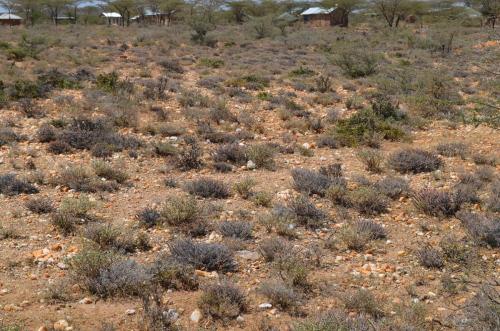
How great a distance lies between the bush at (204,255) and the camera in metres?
4.82

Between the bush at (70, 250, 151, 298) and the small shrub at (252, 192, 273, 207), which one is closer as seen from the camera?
the bush at (70, 250, 151, 298)

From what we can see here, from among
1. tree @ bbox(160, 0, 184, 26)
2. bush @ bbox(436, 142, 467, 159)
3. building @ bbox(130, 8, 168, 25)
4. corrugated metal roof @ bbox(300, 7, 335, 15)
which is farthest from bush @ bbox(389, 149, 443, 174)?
corrugated metal roof @ bbox(300, 7, 335, 15)

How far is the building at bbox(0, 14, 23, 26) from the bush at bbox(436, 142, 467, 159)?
2204 inches

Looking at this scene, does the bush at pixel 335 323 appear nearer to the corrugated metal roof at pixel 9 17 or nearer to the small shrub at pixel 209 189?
the small shrub at pixel 209 189

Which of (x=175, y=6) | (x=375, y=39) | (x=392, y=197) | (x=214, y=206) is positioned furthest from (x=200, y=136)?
(x=175, y=6)

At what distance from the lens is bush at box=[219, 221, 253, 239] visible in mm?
5547

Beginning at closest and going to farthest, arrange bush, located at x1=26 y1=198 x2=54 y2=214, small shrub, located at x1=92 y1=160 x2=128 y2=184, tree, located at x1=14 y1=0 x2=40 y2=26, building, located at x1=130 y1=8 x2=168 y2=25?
bush, located at x1=26 y1=198 x2=54 y2=214, small shrub, located at x1=92 y1=160 x2=128 y2=184, tree, located at x1=14 y1=0 x2=40 y2=26, building, located at x1=130 y1=8 x2=168 y2=25

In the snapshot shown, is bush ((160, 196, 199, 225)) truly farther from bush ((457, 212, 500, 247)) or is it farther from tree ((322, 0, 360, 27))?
tree ((322, 0, 360, 27))

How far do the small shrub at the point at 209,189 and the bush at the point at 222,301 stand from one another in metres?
2.65

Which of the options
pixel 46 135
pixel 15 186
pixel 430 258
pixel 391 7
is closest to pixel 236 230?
pixel 430 258

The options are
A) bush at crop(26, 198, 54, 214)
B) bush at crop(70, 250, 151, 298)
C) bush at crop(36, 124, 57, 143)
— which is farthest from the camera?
bush at crop(36, 124, 57, 143)

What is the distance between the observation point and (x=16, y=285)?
14.3 ft

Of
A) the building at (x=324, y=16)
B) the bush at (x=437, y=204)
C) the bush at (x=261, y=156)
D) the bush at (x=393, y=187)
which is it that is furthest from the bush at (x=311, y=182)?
the building at (x=324, y=16)

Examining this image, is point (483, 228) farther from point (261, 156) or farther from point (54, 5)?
point (54, 5)
